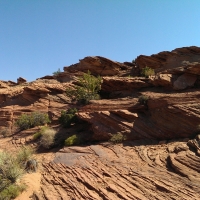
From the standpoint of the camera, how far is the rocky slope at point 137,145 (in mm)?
7957

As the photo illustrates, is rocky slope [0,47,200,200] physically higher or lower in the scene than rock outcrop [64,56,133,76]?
lower

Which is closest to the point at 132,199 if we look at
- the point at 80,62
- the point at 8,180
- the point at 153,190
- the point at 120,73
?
the point at 153,190

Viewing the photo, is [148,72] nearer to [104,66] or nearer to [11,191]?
[104,66]

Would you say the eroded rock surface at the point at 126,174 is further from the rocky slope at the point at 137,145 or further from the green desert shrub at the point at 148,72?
the green desert shrub at the point at 148,72

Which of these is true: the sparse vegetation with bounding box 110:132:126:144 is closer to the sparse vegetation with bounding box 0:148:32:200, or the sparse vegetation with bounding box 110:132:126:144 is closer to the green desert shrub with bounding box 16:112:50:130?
the sparse vegetation with bounding box 0:148:32:200

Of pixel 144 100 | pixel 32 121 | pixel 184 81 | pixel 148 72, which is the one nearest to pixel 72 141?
pixel 144 100

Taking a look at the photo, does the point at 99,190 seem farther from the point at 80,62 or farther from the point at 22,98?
the point at 80,62

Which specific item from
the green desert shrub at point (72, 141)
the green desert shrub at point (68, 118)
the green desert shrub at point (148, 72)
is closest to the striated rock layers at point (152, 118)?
the green desert shrub at point (72, 141)

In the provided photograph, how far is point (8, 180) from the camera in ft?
30.0

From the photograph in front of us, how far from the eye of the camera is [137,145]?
11.8 m

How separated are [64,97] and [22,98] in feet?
16.7

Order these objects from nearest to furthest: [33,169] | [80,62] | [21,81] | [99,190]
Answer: [99,190]
[33,169]
[80,62]
[21,81]

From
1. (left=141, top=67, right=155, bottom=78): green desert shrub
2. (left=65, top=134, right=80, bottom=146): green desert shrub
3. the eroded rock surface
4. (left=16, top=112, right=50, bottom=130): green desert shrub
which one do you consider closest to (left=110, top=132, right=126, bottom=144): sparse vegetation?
the eroded rock surface

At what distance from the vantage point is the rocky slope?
313 inches
